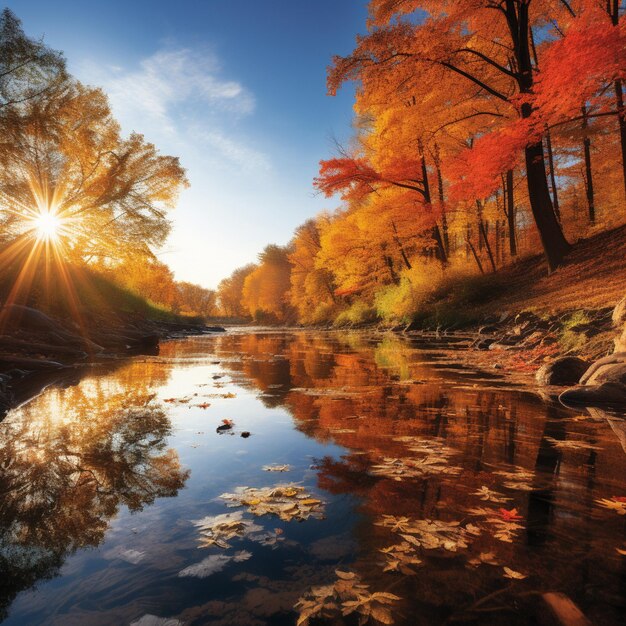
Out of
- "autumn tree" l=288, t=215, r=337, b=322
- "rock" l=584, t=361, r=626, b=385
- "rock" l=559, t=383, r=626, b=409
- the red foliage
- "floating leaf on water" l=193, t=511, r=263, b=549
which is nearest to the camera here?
"floating leaf on water" l=193, t=511, r=263, b=549

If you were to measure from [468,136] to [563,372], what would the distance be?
16.6 meters

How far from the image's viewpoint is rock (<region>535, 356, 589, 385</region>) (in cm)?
620

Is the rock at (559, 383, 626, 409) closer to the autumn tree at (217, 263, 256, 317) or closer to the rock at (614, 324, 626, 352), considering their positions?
the rock at (614, 324, 626, 352)

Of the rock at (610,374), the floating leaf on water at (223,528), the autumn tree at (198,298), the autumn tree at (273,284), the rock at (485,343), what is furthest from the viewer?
the autumn tree at (198,298)

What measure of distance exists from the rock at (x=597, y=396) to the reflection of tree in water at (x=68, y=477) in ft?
16.4

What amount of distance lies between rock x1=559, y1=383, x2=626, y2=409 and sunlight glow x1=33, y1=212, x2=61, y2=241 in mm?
18957

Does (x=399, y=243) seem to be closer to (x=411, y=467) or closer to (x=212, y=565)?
(x=411, y=467)

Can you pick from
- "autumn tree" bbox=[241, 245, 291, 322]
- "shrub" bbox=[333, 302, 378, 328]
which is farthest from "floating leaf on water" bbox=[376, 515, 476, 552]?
"autumn tree" bbox=[241, 245, 291, 322]

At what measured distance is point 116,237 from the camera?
2061cm

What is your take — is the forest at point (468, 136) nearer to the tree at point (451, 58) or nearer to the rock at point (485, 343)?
the tree at point (451, 58)

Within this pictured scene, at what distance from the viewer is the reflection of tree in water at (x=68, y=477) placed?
6.73 ft

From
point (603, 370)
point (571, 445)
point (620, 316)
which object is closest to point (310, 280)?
point (620, 316)

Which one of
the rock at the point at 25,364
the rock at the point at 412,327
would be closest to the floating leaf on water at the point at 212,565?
the rock at the point at 25,364

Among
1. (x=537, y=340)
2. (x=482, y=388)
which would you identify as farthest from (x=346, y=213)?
(x=482, y=388)
